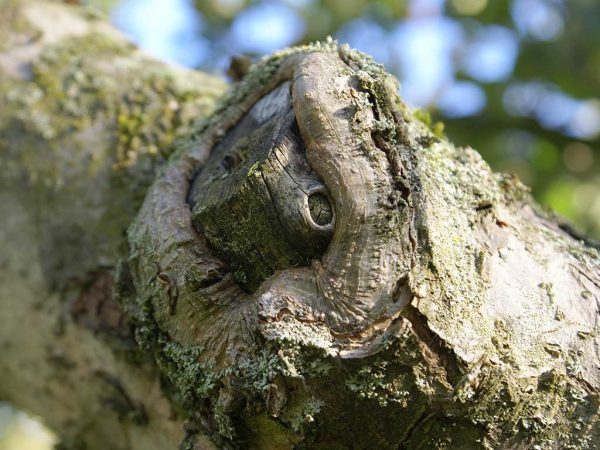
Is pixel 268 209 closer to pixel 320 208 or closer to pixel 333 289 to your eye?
pixel 320 208

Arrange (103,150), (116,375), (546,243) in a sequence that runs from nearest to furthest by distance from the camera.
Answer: (546,243) < (116,375) < (103,150)

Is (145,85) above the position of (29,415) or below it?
above

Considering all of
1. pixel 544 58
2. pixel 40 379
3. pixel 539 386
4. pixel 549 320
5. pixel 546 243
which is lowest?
pixel 40 379

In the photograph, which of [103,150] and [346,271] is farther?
[103,150]

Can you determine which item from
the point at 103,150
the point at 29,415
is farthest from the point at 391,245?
the point at 29,415

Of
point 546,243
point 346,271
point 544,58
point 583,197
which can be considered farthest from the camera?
point 583,197

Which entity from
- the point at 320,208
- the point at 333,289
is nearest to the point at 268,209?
the point at 320,208

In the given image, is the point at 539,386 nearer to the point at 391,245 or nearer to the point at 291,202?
the point at 391,245

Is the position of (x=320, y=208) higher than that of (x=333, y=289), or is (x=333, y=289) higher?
(x=320, y=208)
